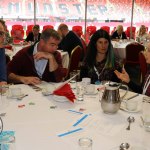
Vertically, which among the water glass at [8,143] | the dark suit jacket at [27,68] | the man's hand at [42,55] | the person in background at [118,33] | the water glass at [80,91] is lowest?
the water glass at [8,143]

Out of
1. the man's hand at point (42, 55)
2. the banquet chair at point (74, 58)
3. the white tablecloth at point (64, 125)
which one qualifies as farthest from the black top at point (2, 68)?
the banquet chair at point (74, 58)

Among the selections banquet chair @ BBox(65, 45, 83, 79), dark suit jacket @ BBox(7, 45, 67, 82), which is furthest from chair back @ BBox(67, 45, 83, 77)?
dark suit jacket @ BBox(7, 45, 67, 82)

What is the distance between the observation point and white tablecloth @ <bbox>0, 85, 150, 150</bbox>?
4.39 ft

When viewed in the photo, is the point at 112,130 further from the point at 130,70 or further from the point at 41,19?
the point at 41,19

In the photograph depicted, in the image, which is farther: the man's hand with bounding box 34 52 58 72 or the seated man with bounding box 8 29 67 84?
the seated man with bounding box 8 29 67 84

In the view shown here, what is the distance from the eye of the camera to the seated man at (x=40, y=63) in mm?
2686

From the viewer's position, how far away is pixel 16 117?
1.66 metres

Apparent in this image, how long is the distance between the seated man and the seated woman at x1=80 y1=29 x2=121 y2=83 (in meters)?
0.36

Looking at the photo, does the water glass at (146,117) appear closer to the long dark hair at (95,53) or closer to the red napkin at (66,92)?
the red napkin at (66,92)

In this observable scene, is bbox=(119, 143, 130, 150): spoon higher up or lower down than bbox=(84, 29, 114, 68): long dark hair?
lower down

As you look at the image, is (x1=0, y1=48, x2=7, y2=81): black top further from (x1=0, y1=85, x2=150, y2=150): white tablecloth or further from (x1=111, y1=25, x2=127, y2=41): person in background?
(x1=111, y1=25, x2=127, y2=41): person in background

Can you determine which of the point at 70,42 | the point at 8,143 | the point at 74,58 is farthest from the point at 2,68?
the point at 70,42

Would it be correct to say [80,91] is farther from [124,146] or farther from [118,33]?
[118,33]

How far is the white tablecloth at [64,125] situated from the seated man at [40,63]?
2.43 feet
